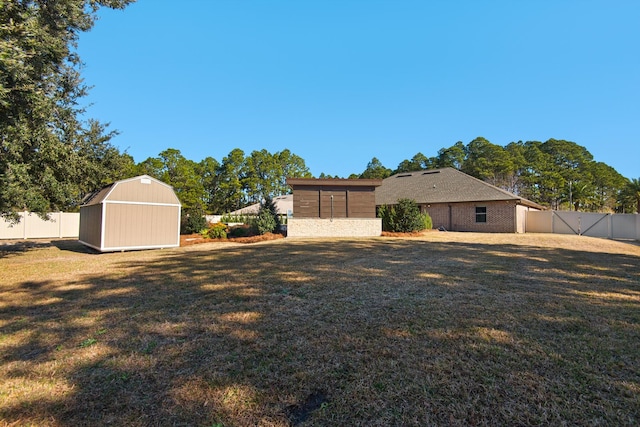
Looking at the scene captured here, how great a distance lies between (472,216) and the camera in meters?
23.2

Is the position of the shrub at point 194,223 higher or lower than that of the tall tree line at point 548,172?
lower

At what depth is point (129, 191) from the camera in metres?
12.1

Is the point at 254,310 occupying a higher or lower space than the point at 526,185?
lower

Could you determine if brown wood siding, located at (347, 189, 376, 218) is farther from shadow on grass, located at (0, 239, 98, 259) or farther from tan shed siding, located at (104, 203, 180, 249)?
shadow on grass, located at (0, 239, 98, 259)

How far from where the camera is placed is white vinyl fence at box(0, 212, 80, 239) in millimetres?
19344

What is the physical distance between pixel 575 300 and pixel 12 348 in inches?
284

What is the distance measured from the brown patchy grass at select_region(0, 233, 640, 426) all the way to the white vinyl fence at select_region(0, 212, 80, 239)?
18896 millimetres

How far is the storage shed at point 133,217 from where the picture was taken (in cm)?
1178

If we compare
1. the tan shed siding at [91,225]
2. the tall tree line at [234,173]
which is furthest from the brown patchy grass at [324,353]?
the tall tree line at [234,173]

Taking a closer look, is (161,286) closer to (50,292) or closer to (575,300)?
(50,292)

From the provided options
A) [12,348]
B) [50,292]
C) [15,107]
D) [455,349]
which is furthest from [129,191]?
[455,349]

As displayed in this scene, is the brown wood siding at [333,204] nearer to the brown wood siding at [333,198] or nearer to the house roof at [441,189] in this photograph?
the brown wood siding at [333,198]

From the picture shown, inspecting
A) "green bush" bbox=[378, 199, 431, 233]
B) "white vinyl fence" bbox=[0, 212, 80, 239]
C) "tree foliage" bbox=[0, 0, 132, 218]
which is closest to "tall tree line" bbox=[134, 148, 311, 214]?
"white vinyl fence" bbox=[0, 212, 80, 239]

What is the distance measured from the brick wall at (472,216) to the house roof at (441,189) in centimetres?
51
